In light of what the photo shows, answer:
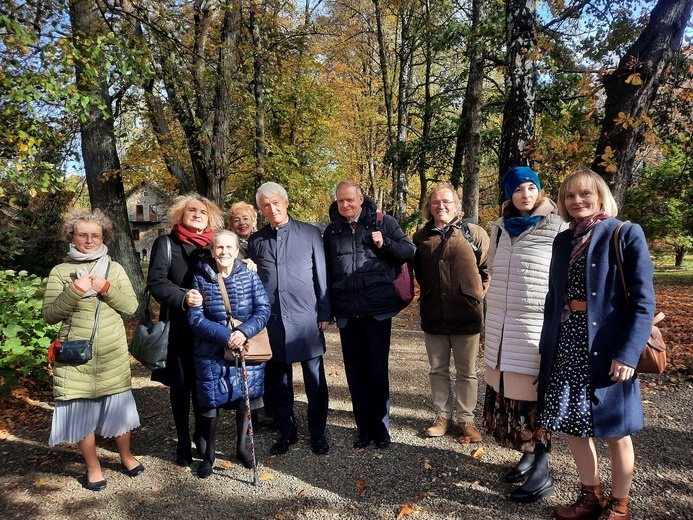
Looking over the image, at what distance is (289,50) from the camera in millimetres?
13289

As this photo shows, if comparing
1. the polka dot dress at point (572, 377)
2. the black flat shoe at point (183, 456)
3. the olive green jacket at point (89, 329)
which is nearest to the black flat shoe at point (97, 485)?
the black flat shoe at point (183, 456)

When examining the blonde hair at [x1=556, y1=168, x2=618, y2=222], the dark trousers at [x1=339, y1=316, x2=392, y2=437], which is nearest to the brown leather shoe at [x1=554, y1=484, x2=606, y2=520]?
the dark trousers at [x1=339, y1=316, x2=392, y2=437]

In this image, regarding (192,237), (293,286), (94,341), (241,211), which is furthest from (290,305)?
(94,341)

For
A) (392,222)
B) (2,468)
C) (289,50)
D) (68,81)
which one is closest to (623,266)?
(392,222)

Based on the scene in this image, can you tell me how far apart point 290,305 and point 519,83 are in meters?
4.18

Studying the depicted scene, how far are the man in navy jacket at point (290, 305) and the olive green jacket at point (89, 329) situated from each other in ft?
3.67

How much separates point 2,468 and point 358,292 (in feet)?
10.9

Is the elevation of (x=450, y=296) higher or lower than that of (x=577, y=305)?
lower

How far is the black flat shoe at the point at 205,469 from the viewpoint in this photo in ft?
11.0

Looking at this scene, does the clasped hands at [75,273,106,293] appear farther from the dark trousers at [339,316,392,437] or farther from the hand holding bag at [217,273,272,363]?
the dark trousers at [339,316,392,437]

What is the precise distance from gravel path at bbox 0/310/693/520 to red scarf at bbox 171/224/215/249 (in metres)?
1.81

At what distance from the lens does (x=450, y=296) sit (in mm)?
3732

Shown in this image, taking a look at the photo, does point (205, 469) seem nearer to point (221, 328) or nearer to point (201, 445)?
point (201, 445)

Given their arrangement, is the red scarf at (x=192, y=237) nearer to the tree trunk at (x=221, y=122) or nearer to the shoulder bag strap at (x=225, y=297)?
the shoulder bag strap at (x=225, y=297)
